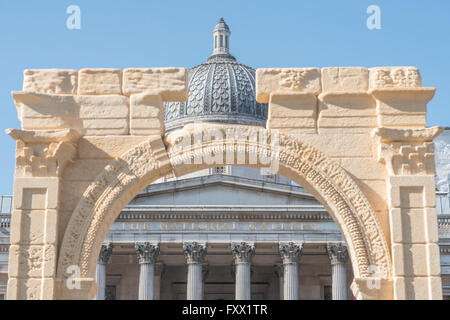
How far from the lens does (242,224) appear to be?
45688 mm

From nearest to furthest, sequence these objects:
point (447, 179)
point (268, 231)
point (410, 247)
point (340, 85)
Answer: point (410, 247), point (340, 85), point (268, 231), point (447, 179)

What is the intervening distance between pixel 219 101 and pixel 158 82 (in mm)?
41561

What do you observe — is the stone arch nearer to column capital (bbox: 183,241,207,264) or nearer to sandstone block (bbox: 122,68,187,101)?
sandstone block (bbox: 122,68,187,101)

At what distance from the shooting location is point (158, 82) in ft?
44.3

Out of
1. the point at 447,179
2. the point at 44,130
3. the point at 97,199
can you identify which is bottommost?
the point at 97,199

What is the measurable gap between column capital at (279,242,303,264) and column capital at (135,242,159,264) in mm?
6776

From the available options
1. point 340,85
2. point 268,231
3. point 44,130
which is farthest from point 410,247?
point 268,231

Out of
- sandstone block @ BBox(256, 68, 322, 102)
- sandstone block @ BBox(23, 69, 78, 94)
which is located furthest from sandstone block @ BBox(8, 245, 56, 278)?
sandstone block @ BBox(256, 68, 322, 102)

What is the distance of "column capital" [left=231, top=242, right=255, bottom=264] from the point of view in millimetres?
44906

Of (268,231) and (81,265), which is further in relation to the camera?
(268,231)

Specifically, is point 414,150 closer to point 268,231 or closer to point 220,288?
point 268,231

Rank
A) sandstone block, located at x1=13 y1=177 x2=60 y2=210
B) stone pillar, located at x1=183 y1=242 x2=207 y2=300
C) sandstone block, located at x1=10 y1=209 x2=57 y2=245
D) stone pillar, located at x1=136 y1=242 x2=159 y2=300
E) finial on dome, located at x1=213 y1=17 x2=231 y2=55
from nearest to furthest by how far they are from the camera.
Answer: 1. sandstone block, located at x1=10 y1=209 x2=57 y2=245
2. sandstone block, located at x1=13 y1=177 x2=60 y2=210
3. stone pillar, located at x1=183 y1=242 x2=207 y2=300
4. stone pillar, located at x1=136 y1=242 x2=159 y2=300
5. finial on dome, located at x1=213 y1=17 x2=231 y2=55
